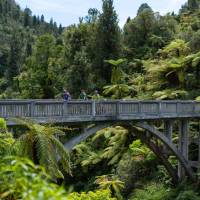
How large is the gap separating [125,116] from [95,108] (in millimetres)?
2058

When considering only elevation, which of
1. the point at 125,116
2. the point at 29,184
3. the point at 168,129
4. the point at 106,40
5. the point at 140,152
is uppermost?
the point at 106,40

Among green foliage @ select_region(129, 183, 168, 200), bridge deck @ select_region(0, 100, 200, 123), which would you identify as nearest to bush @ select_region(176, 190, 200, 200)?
green foliage @ select_region(129, 183, 168, 200)

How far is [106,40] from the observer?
4297 cm

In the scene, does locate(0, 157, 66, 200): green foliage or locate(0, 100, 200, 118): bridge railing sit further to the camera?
locate(0, 100, 200, 118): bridge railing

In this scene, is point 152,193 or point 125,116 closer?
point 125,116

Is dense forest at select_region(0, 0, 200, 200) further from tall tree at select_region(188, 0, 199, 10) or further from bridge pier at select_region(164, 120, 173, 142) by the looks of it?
tall tree at select_region(188, 0, 199, 10)

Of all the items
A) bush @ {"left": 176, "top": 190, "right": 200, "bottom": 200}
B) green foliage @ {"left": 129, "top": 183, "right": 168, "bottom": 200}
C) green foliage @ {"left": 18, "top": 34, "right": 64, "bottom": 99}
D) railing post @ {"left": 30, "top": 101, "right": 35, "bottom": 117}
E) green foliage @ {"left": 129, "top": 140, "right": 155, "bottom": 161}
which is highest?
green foliage @ {"left": 18, "top": 34, "right": 64, "bottom": 99}

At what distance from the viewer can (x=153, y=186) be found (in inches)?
1109

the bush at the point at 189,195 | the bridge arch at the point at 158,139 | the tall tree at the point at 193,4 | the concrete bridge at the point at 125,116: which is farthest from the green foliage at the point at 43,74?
the tall tree at the point at 193,4

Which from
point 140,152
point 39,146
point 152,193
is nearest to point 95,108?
point 39,146

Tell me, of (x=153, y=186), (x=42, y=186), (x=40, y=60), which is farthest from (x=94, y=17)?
(x=42, y=186)

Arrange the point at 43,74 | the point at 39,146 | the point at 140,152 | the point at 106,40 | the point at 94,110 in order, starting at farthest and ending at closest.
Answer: the point at 106,40, the point at 43,74, the point at 140,152, the point at 94,110, the point at 39,146

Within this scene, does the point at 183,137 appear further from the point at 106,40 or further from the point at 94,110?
the point at 106,40

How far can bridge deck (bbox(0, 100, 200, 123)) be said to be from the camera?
14.9 metres
